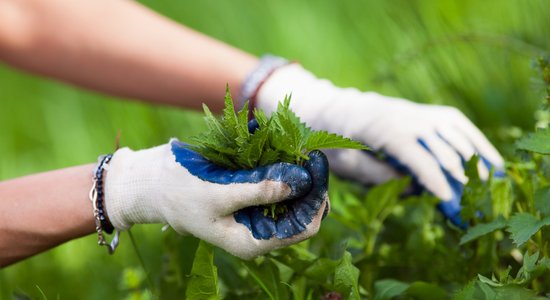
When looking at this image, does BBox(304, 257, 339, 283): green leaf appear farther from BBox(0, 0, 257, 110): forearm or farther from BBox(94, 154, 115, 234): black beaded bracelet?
BBox(0, 0, 257, 110): forearm

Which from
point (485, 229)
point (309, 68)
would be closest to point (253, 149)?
point (485, 229)

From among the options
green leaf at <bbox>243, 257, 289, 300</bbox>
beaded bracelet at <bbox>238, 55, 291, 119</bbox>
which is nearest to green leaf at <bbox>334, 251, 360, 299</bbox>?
green leaf at <bbox>243, 257, 289, 300</bbox>

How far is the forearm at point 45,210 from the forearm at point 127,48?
0.67 m

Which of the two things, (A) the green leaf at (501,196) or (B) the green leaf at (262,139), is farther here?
(A) the green leaf at (501,196)

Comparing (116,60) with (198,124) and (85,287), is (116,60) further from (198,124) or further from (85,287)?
(198,124)

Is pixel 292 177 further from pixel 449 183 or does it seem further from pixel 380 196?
pixel 449 183

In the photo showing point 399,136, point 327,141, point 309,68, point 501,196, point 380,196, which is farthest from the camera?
point 309,68

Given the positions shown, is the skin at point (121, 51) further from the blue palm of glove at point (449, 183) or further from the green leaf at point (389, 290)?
the green leaf at point (389, 290)

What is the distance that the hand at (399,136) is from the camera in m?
1.74

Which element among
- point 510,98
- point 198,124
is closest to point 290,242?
point 510,98

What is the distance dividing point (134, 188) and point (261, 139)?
0.97 feet

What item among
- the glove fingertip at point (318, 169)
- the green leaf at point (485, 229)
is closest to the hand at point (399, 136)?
the green leaf at point (485, 229)

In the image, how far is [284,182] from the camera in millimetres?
1173

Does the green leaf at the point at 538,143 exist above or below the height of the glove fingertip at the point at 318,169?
above
